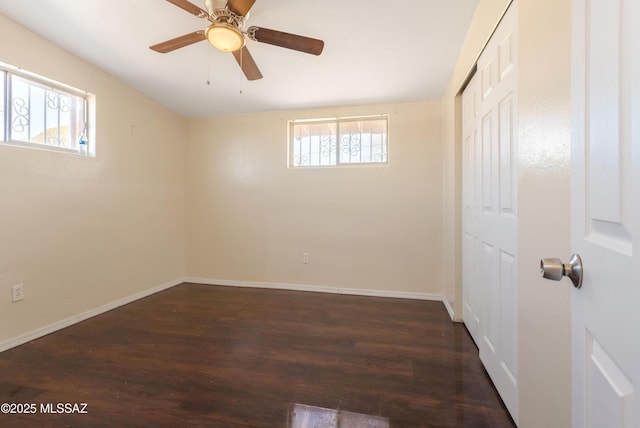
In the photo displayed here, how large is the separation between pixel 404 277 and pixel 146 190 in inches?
129

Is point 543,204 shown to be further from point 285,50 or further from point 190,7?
point 285,50

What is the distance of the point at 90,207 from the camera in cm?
271

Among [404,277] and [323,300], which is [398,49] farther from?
[323,300]

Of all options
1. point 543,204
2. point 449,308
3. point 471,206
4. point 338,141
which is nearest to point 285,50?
point 338,141

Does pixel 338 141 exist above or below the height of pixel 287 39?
below

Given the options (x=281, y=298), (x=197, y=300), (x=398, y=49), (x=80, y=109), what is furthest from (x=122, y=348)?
(x=398, y=49)

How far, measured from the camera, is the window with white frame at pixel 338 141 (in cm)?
339

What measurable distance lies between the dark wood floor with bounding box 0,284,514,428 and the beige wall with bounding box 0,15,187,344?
369 millimetres

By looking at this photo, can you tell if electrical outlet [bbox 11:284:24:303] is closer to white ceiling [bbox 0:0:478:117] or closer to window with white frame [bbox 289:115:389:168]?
white ceiling [bbox 0:0:478:117]

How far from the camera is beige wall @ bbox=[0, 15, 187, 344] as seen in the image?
2150mm

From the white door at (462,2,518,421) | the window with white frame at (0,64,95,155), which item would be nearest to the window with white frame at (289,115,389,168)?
the white door at (462,2,518,421)

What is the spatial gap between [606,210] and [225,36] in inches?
73.6

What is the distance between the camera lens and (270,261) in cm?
364

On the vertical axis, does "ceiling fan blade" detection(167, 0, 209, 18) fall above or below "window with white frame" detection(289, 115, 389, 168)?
above
